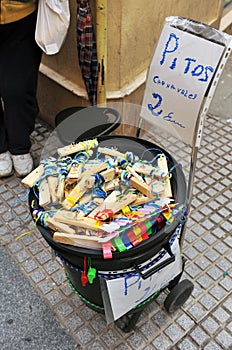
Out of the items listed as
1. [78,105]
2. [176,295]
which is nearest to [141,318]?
[176,295]

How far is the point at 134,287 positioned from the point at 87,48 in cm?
186

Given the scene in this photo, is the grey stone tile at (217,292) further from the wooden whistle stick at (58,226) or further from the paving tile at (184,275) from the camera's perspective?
the wooden whistle stick at (58,226)

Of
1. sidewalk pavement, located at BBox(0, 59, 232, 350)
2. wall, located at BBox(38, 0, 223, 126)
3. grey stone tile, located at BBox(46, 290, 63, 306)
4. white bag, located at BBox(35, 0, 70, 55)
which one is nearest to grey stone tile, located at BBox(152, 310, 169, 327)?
sidewalk pavement, located at BBox(0, 59, 232, 350)

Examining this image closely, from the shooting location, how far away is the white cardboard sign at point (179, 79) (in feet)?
6.06

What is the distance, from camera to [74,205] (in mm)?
1846

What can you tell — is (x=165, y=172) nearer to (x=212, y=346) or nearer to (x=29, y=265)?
(x=212, y=346)

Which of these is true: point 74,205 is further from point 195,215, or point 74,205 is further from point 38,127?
point 38,127

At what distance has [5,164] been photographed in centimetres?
339

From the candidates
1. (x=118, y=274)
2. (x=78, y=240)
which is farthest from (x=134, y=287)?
(x=78, y=240)

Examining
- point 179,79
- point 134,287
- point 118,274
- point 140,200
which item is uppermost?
point 179,79

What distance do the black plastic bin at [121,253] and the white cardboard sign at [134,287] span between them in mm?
72

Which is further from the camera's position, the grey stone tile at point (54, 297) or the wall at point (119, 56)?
the wall at point (119, 56)

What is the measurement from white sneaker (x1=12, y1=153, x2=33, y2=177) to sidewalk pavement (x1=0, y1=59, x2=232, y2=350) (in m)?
0.17

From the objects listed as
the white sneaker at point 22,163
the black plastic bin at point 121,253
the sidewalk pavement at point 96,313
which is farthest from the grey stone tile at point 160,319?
the white sneaker at point 22,163
